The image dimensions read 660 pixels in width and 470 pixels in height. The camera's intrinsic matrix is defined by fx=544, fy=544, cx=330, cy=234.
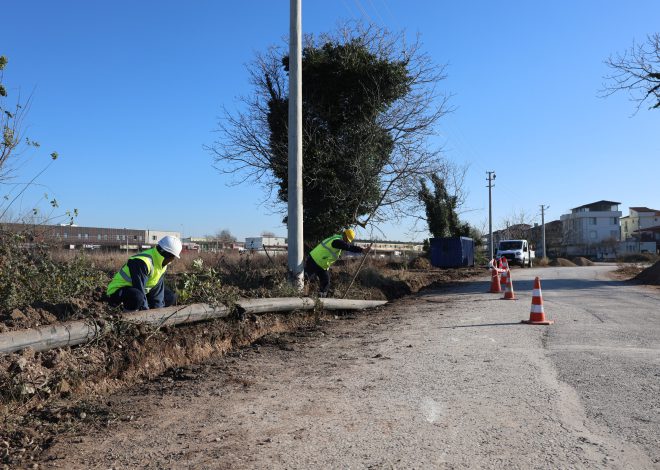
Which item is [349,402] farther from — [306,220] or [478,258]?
[478,258]

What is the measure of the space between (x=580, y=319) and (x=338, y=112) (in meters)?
10.5

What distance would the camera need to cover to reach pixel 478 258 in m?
49.8

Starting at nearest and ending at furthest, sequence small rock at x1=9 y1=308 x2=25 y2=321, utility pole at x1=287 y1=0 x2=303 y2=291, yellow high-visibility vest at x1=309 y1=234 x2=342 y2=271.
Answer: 1. small rock at x1=9 y1=308 x2=25 y2=321
2. utility pole at x1=287 y1=0 x2=303 y2=291
3. yellow high-visibility vest at x1=309 y1=234 x2=342 y2=271

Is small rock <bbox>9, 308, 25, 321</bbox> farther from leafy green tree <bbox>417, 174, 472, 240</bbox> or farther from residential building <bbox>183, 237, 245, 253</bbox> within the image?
leafy green tree <bbox>417, 174, 472, 240</bbox>

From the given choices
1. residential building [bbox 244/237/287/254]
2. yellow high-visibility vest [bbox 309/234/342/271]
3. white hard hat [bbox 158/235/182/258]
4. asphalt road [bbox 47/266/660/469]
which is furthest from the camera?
residential building [bbox 244/237/287/254]

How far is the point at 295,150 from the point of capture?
36.4 ft

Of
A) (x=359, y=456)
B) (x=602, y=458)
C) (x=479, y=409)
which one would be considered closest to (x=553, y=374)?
(x=479, y=409)

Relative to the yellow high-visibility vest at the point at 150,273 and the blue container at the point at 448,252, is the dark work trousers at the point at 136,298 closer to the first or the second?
the yellow high-visibility vest at the point at 150,273

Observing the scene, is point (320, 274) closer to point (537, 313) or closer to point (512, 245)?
point (537, 313)

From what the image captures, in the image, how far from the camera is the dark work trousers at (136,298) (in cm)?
629

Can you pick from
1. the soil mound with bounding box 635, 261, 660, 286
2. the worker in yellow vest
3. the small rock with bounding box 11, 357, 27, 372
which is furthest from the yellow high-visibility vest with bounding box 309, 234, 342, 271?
the soil mound with bounding box 635, 261, 660, 286

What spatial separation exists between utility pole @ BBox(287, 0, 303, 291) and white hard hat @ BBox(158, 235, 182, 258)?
4.41m

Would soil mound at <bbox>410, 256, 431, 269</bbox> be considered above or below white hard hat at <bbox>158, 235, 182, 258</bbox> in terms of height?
below

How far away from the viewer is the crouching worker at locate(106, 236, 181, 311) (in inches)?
249
